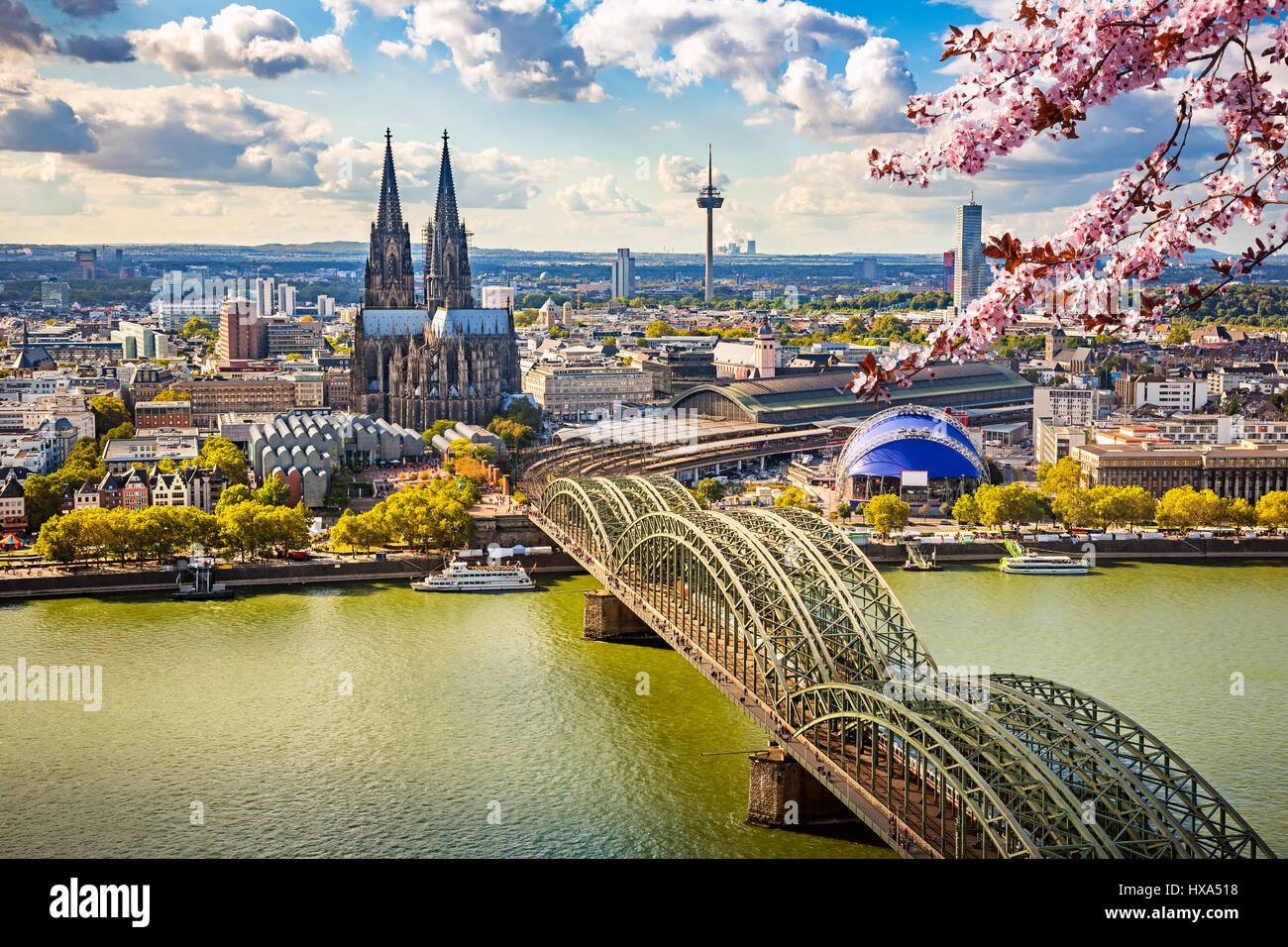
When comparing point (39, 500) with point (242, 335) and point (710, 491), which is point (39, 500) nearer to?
point (710, 491)

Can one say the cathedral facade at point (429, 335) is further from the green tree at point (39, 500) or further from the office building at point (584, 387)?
the green tree at point (39, 500)

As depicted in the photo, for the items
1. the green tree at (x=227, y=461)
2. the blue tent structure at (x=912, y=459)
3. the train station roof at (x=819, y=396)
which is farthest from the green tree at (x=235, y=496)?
the train station roof at (x=819, y=396)
